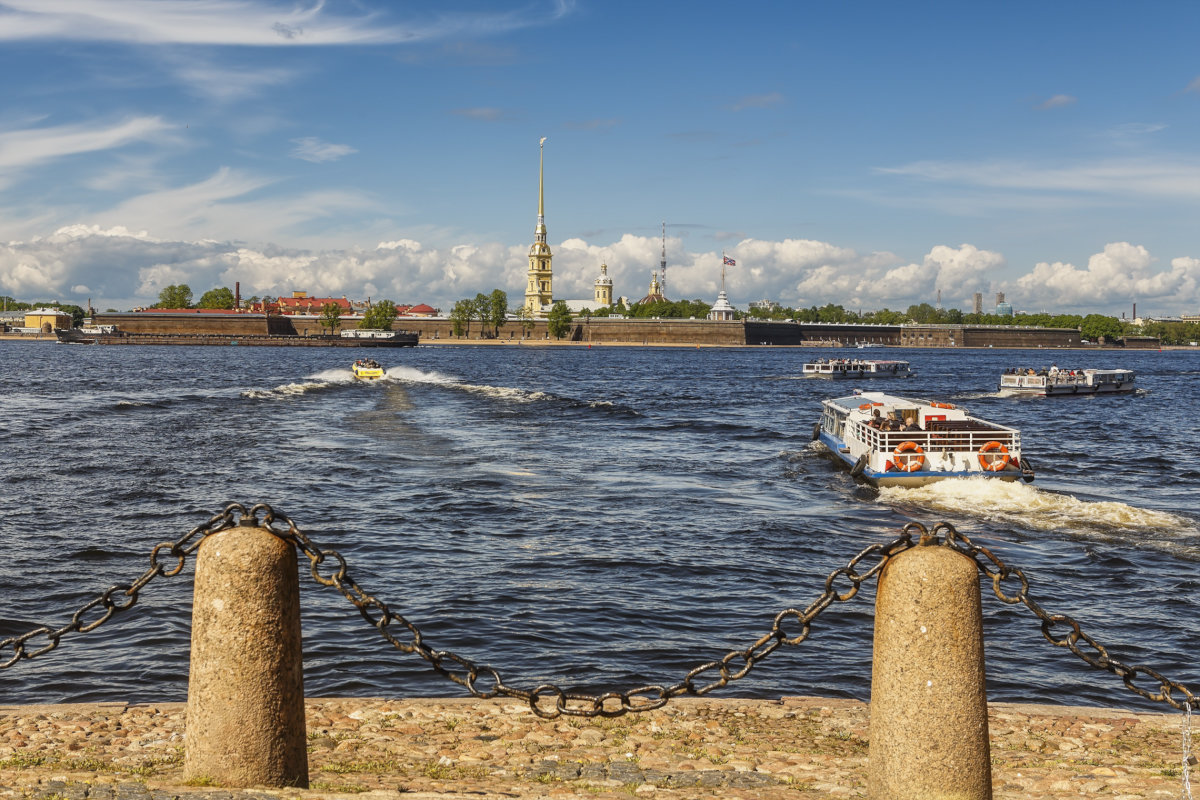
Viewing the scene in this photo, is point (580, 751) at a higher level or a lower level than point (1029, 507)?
higher

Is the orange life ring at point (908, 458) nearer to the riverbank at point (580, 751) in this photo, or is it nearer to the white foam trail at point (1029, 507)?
the white foam trail at point (1029, 507)

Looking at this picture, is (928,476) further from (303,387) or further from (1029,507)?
(303,387)

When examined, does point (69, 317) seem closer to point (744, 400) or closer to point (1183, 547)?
point (744, 400)

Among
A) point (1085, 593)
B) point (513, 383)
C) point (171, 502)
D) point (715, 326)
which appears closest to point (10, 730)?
point (1085, 593)

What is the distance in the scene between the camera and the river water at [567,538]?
34.7ft

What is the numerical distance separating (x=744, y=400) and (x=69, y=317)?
178 m

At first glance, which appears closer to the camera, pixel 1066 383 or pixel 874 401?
pixel 874 401

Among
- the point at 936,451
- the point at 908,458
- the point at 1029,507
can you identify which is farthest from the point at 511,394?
the point at 1029,507

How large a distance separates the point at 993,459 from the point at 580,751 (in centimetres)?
1934

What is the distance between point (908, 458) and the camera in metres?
23.7

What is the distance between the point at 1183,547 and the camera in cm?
1780

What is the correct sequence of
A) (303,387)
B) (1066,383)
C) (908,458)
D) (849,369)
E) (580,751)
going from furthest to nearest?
(849,369), (1066,383), (303,387), (908,458), (580,751)

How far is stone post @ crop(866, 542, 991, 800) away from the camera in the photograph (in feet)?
14.9

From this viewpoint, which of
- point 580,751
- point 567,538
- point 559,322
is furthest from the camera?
point 559,322
